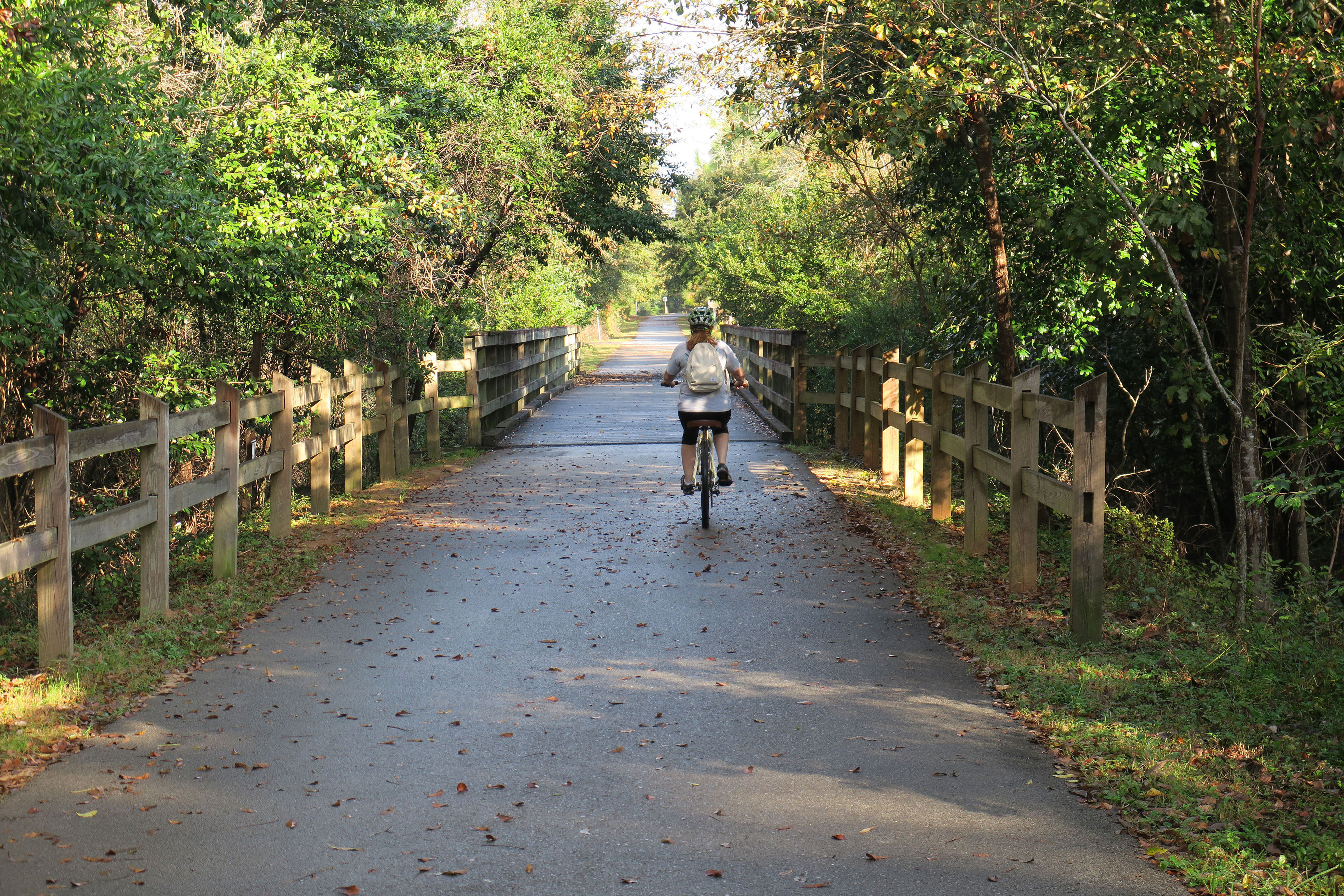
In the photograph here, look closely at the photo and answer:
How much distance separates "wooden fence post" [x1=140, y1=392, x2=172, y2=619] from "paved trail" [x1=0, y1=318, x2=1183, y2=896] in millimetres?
697

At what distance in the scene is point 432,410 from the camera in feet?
53.7

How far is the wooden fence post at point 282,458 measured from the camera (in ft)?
34.8

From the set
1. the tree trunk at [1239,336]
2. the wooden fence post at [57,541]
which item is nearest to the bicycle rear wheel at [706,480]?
the tree trunk at [1239,336]

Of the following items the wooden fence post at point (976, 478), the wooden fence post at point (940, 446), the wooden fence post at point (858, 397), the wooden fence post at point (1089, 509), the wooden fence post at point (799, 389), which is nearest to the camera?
the wooden fence post at point (1089, 509)

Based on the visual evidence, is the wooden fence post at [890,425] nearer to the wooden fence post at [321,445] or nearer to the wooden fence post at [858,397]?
the wooden fence post at [858,397]

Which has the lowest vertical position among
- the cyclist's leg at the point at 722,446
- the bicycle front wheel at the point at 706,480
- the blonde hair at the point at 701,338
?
the bicycle front wheel at the point at 706,480

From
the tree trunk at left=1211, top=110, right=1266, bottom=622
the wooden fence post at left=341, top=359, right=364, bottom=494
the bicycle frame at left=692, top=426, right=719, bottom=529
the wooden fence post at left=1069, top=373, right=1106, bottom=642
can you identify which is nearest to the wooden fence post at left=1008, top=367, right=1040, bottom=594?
the wooden fence post at left=1069, top=373, right=1106, bottom=642

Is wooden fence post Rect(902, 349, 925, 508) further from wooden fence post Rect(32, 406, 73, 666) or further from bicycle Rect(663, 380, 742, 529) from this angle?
wooden fence post Rect(32, 406, 73, 666)

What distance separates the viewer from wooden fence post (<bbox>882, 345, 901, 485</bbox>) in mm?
13086

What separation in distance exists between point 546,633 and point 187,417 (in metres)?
3.01

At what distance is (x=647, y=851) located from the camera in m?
4.38

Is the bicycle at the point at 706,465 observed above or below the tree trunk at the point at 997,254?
below

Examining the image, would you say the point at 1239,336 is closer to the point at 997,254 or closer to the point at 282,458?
the point at 997,254

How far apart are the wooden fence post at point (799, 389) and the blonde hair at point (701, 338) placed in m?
5.82
